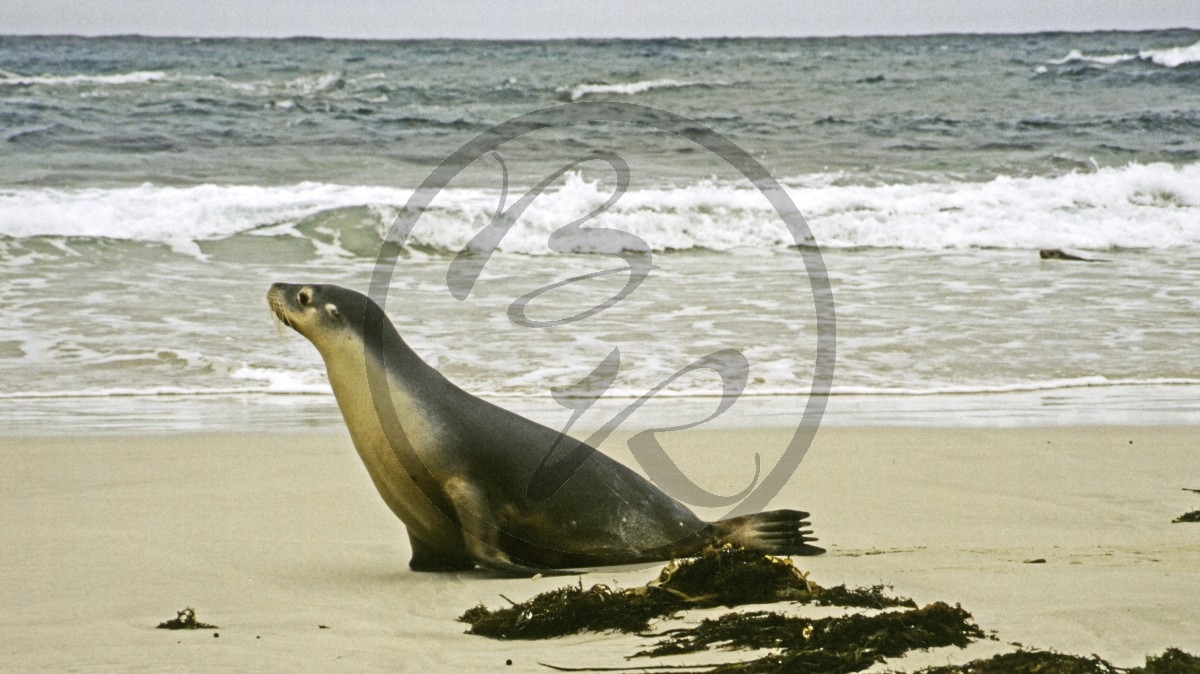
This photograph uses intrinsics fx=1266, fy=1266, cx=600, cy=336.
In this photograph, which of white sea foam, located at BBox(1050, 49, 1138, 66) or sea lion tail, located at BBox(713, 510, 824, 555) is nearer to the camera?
sea lion tail, located at BBox(713, 510, 824, 555)

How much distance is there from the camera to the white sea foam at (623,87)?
3550 centimetres

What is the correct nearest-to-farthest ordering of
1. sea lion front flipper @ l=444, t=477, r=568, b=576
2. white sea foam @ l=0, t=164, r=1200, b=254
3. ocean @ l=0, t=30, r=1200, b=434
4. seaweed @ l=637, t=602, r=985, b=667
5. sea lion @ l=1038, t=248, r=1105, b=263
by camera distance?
seaweed @ l=637, t=602, r=985, b=667 < sea lion front flipper @ l=444, t=477, r=568, b=576 < ocean @ l=0, t=30, r=1200, b=434 < sea lion @ l=1038, t=248, r=1105, b=263 < white sea foam @ l=0, t=164, r=1200, b=254

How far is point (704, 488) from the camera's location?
570 cm

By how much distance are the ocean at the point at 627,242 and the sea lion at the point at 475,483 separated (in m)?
2.46

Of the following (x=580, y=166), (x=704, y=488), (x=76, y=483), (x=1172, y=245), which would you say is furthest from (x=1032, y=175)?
(x=76, y=483)

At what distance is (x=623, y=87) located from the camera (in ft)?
120

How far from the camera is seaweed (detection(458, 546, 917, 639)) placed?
354 centimetres

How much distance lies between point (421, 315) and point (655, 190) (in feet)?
29.5

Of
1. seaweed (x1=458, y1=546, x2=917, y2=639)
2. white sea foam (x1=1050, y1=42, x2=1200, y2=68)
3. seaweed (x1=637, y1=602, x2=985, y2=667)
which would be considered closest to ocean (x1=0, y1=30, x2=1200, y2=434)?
seaweed (x1=458, y1=546, x2=917, y2=639)

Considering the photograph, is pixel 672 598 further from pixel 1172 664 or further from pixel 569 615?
pixel 1172 664

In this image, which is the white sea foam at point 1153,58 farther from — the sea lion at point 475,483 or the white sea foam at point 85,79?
the sea lion at point 475,483

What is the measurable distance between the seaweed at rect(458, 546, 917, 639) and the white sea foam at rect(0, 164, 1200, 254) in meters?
11.6

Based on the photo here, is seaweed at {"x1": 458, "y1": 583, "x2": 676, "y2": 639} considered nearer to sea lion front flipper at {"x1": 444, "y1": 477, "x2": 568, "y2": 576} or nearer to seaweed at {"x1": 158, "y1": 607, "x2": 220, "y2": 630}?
sea lion front flipper at {"x1": 444, "y1": 477, "x2": 568, "y2": 576}

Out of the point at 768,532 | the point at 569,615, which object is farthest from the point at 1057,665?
the point at 768,532
